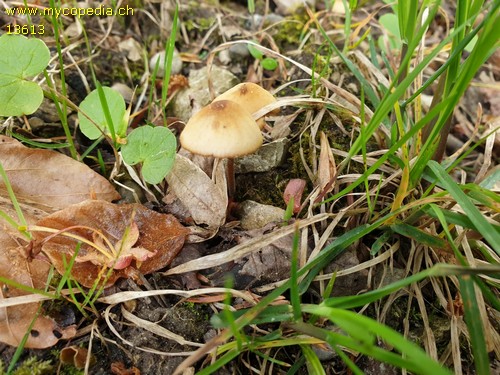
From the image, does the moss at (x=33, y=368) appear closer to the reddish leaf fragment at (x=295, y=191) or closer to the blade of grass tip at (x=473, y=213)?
the reddish leaf fragment at (x=295, y=191)

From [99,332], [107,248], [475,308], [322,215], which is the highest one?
[475,308]

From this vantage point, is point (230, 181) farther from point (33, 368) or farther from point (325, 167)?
point (33, 368)

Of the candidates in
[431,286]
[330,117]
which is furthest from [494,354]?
[330,117]

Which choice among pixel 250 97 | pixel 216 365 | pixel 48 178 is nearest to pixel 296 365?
pixel 216 365

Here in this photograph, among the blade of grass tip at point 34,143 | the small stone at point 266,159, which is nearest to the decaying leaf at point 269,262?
the small stone at point 266,159

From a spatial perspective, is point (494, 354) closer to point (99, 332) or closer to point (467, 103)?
point (99, 332)

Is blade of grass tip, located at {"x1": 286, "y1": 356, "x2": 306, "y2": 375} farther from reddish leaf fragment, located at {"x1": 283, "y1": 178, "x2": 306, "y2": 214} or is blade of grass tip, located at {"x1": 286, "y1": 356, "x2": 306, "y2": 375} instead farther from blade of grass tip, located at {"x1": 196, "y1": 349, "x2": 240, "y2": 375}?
reddish leaf fragment, located at {"x1": 283, "y1": 178, "x2": 306, "y2": 214}
